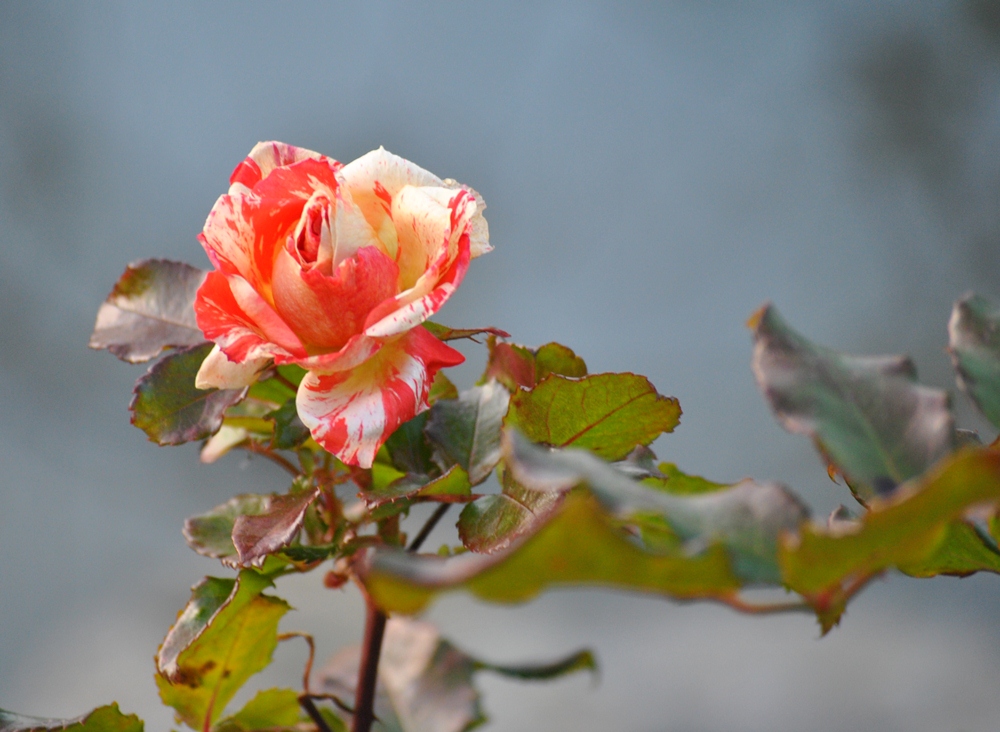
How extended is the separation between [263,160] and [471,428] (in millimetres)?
99

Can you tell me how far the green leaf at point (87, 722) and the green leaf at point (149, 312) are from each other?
11 centimetres

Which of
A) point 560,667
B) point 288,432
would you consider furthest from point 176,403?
point 560,667

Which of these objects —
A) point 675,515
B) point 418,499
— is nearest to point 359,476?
point 418,499

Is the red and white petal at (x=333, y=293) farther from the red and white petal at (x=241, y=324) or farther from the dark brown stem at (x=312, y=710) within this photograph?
the dark brown stem at (x=312, y=710)

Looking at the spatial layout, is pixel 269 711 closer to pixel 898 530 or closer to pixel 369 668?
pixel 369 668

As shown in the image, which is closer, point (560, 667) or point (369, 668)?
point (560, 667)

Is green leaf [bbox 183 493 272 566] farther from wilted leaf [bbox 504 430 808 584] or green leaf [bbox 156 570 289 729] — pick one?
wilted leaf [bbox 504 430 808 584]

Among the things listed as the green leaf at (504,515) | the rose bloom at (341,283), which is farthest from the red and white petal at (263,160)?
the green leaf at (504,515)

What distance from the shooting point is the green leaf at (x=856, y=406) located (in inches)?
5.6

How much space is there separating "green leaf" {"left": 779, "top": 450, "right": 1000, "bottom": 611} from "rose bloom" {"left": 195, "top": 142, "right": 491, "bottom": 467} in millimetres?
112

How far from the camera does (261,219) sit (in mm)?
228

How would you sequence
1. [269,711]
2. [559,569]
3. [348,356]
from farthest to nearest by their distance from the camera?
[269,711] < [348,356] < [559,569]

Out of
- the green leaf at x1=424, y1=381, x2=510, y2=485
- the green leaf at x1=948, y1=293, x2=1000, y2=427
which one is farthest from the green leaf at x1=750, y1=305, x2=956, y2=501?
the green leaf at x1=424, y1=381, x2=510, y2=485

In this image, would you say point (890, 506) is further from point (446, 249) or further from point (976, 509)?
point (446, 249)
